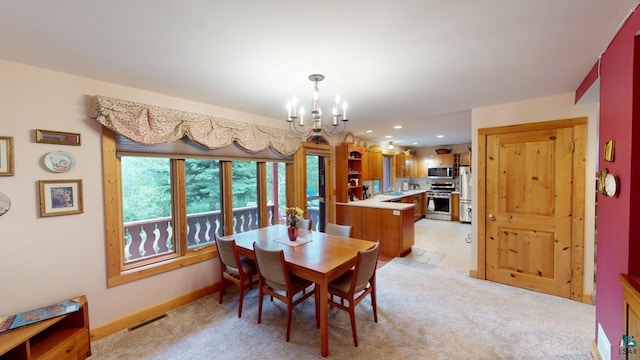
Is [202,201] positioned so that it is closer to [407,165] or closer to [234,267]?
[234,267]

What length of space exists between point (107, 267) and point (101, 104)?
4.66ft

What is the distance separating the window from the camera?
234 centimetres

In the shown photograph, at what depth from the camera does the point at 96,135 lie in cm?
221

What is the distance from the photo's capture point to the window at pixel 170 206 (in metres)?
2.34

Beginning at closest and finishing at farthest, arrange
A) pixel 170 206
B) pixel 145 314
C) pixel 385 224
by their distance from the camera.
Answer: pixel 145 314 < pixel 170 206 < pixel 385 224

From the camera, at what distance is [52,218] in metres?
2.02

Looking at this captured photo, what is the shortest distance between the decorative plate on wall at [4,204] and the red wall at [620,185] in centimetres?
393

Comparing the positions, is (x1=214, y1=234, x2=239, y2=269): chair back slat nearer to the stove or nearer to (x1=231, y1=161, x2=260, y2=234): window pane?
(x1=231, y1=161, x2=260, y2=234): window pane

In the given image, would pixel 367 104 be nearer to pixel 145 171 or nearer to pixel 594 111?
pixel 594 111

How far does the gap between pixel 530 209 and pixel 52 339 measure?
14.9 ft

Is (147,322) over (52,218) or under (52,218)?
under

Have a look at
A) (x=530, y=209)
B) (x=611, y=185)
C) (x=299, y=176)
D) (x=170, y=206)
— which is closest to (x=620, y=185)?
(x=611, y=185)

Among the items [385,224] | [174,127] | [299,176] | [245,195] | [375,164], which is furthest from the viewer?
[375,164]

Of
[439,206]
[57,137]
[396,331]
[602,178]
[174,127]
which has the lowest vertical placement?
[396,331]
